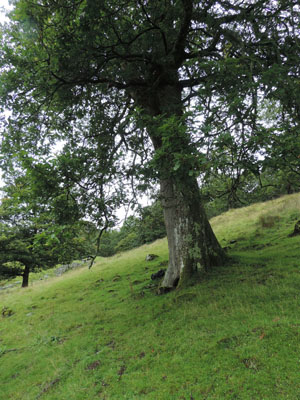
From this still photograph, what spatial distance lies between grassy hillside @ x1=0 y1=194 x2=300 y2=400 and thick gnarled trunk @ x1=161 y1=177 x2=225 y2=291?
499mm

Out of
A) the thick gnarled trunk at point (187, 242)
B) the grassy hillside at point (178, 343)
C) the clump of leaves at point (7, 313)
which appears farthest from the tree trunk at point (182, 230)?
the clump of leaves at point (7, 313)

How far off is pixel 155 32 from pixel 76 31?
7.56 ft

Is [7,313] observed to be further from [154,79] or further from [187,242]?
[154,79]

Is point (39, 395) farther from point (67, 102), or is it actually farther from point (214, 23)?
point (214, 23)

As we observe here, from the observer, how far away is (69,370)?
456 cm

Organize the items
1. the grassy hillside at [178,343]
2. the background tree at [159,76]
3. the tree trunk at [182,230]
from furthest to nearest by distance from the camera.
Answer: the tree trunk at [182,230], the background tree at [159,76], the grassy hillside at [178,343]

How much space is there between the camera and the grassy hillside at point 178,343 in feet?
10.3

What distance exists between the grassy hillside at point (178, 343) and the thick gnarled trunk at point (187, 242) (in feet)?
1.64

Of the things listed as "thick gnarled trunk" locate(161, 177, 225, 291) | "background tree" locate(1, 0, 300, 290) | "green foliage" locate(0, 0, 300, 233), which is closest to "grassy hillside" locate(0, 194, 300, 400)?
"thick gnarled trunk" locate(161, 177, 225, 291)

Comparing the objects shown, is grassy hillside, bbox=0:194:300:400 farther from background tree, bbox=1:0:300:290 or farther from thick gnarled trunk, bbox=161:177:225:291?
background tree, bbox=1:0:300:290

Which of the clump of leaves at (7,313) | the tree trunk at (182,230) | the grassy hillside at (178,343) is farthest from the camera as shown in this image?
the clump of leaves at (7,313)

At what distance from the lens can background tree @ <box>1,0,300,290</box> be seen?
14.6ft

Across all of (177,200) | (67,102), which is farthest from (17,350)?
(67,102)

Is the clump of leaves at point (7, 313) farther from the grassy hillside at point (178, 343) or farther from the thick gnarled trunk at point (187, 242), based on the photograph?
the thick gnarled trunk at point (187, 242)
